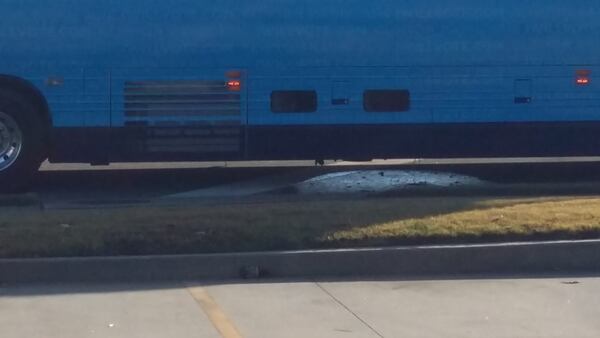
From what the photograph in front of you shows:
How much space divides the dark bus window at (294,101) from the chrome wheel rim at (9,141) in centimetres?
296

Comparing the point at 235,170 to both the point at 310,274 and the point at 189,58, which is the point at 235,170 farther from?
the point at 310,274

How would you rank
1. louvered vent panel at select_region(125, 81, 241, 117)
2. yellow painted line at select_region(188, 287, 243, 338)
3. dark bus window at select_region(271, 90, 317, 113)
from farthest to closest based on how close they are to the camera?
1. dark bus window at select_region(271, 90, 317, 113)
2. louvered vent panel at select_region(125, 81, 241, 117)
3. yellow painted line at select_region(188, 287, 243, 338)

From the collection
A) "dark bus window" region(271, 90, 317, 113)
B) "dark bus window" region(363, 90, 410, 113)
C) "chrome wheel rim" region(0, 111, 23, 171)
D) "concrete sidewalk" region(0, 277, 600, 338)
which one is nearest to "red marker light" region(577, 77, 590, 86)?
"dark bus window" region(363, 90, 410, 113)

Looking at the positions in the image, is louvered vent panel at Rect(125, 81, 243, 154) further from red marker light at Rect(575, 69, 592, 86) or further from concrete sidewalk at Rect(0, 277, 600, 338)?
concrete sidewalk at Rect(0, 277, 600, 338)

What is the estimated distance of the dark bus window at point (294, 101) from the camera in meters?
13.6

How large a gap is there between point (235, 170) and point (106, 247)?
20.7ft

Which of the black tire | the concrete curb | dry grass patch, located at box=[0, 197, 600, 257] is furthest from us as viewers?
the black tire

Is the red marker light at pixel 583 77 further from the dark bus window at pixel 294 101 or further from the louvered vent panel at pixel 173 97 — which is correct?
the louvered vent panel at pixel 173 97

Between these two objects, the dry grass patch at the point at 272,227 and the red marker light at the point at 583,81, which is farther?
the red marker light at the point at 583,81

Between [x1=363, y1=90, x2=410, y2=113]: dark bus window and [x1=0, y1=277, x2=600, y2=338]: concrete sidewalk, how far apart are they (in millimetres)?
4758

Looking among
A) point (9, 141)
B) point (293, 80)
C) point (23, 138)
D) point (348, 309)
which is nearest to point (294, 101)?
point (293, 80)

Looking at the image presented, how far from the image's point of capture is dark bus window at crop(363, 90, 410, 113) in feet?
45.2

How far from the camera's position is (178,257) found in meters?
9.37

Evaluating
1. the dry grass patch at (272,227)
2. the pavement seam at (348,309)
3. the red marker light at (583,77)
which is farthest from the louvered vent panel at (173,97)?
the pavement seam at (348,309)
